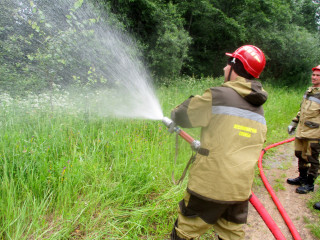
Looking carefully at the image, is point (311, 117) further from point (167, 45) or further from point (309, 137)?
point (167, 45)

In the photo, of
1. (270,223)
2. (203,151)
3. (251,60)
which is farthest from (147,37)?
(270,223)

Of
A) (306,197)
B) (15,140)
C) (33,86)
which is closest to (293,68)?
(306,197)

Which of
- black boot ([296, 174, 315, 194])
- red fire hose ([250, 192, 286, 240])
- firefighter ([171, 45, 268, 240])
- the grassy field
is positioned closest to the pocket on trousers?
black boot ([296, 174, 315, 194])

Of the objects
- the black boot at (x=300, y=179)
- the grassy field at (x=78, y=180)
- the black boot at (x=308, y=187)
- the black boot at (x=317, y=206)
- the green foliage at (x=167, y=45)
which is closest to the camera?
the grassy field at (x=78, y=180)

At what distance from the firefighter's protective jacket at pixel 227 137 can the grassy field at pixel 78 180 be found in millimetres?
962

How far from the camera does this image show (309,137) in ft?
11.5

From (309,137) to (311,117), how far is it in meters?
0.30

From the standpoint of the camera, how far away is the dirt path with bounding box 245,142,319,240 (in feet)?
9.26

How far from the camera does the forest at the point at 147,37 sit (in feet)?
14.9

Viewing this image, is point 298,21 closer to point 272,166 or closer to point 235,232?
point 272,166

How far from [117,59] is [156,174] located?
4.83 m

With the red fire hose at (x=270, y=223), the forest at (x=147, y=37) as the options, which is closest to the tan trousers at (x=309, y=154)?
the red fire hose at (x=270, y=223)

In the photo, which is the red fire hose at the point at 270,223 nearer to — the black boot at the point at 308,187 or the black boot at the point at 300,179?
the black boot at the point at 308,187

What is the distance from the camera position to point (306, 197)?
3.62 metres
